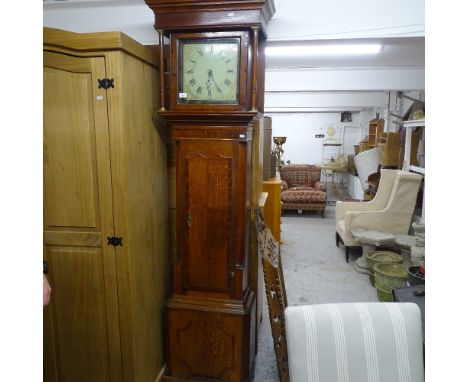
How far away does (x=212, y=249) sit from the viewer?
193cm

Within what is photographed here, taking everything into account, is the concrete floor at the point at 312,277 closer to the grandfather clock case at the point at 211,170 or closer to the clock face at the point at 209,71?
the grandfather clock case at the point at 211,170

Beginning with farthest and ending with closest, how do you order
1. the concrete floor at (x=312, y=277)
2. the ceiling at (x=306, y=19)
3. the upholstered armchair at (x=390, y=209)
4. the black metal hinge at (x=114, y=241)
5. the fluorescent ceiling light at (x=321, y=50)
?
the upholstered armchair at (x=390, y=209), the fluorescent ceiling light at (x=321, y=50), the concrete floor at (x=312, y=277), the ceiling at (x=306, y=19), the black metal hinge at (x=114, y=241)

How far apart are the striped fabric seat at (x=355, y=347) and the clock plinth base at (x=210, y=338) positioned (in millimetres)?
772

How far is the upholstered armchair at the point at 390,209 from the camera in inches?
155

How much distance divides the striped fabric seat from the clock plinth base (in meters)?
0.77

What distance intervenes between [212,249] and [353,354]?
0.95 metres

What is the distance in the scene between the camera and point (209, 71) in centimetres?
181

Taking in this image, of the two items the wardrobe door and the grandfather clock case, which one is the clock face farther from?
the wardrobe door

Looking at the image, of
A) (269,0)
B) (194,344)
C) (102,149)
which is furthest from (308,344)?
(269,0)

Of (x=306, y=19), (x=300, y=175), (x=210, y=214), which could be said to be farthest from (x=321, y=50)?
(x=300, y=175)

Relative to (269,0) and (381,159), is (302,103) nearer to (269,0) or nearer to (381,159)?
(381,159)

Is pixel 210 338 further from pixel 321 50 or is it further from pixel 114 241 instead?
pixel 321 50

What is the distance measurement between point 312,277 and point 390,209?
1.22 meters

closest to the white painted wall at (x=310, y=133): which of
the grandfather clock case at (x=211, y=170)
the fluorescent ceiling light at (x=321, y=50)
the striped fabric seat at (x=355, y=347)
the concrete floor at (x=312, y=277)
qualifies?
the concrete floor at (x=312, y=277)
